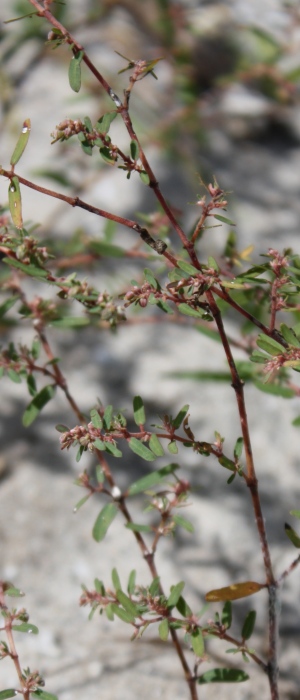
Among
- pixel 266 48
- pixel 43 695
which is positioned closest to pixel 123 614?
pixel 43 695

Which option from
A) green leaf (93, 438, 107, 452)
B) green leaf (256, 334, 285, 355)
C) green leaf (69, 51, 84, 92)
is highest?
green leaf (69, 51, 84, 92)

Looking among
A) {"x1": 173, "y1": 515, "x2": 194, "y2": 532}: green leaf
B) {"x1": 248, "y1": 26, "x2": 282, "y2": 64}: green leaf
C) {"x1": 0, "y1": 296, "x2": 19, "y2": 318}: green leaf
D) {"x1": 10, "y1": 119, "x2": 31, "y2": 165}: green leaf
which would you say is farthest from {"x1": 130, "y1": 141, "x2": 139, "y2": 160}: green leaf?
{"x1": 248, "y1": 26, "x2": 282, "y2": 64}: green leaf

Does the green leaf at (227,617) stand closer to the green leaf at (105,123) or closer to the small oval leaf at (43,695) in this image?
the small oval leaf at (43,695)

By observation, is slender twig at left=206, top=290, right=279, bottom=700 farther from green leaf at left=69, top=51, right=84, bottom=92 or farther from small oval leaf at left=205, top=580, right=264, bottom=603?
green leaf at left=69, top=51, right=84, bottom=92

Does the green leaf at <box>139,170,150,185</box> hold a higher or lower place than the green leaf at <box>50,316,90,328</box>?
lower

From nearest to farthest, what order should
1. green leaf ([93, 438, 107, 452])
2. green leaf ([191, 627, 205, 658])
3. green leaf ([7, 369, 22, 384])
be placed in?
green leaf ([93, 438, 107, 452]) → green leaf ([191, 627, 205, 658]) → green leaf ([7, 369, 22, 384])

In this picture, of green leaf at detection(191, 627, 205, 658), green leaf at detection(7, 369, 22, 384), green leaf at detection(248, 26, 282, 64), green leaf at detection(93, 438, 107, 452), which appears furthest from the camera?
green leaf at detection(248, 26, 282, 64)
